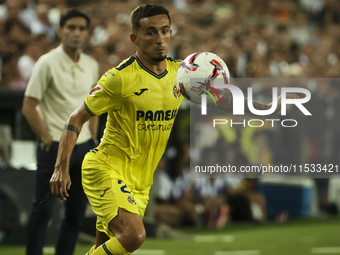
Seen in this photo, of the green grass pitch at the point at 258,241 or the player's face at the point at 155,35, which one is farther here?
the green grass pitch at the point at 258,241

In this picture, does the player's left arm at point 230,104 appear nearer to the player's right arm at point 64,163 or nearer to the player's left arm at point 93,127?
the player's right arm at point 64,163

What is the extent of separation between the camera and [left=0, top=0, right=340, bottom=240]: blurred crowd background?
24.7ft

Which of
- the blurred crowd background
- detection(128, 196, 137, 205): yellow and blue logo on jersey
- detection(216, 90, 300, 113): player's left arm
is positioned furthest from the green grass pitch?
detection(216, 90, 300, 113): player's left arm

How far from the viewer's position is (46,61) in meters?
4.79

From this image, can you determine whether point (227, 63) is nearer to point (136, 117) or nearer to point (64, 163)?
point (136, 117)

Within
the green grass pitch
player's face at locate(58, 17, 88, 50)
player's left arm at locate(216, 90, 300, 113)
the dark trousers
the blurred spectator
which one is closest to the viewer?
player's left arm at locate(216, 90, 300, 113)

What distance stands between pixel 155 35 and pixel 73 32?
1473mm

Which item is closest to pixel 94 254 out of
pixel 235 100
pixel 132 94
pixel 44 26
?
pixel 132 94

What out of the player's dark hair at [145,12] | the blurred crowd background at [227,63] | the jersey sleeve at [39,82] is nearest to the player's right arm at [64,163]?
the player's dark hair at [145,12]

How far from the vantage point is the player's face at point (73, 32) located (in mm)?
4867

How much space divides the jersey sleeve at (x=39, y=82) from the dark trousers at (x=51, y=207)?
0.50m

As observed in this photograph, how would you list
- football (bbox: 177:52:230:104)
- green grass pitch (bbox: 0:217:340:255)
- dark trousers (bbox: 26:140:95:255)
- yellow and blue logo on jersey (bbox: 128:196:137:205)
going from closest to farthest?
1. yellow and blue logo on jersey (bbox: 128:196:137:205)
2. football (bbox: 177:52:230:104)
3. dark trousers (bbox: 26:140:95:255)
4. green grass pitch (bbox: 0:217:340:255)

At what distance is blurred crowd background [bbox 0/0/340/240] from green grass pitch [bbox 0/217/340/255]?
44cm

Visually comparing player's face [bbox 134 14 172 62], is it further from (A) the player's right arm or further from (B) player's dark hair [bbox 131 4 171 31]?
(A) the player's right arm
